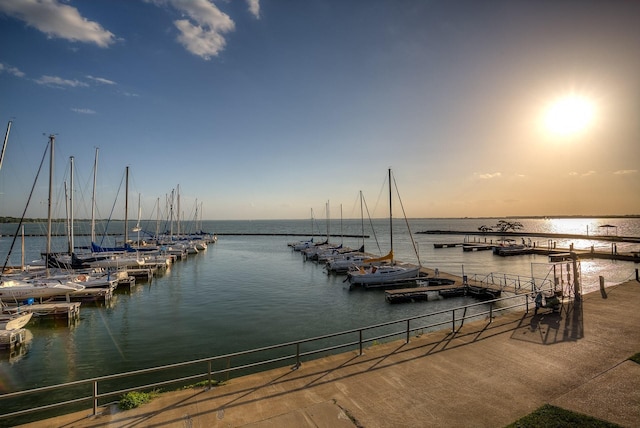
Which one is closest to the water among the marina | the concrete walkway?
the marina

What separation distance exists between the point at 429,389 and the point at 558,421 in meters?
2.90

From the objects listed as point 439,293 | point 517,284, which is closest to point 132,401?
point 439,293

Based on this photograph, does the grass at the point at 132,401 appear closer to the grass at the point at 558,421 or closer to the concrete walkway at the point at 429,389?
the concrete walkway at the point at 429,389

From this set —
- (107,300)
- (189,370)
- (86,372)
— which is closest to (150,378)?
(189,370)

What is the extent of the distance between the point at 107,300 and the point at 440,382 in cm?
3402

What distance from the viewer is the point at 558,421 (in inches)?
287

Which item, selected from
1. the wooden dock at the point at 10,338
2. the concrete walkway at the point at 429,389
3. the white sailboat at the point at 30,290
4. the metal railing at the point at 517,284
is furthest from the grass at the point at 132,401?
the white sailboat at the point at 30,290

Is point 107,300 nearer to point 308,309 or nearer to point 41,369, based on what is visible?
point 41,369

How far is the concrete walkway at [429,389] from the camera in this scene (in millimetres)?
7723

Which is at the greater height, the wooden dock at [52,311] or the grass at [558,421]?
the grass at [558,421]

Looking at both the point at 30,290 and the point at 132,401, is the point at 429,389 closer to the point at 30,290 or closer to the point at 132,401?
the point at 132,401

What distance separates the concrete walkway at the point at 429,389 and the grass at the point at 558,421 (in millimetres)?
287

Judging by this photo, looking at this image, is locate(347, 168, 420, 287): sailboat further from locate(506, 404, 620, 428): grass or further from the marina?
locate(506, 404, 620, 428): grass

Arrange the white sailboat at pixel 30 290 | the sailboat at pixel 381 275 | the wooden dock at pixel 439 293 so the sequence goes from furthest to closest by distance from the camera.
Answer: the sailboat at pixel 381 275 < the wooden dock at pixel 439 293 < the white sailboat at pixel 30 290
